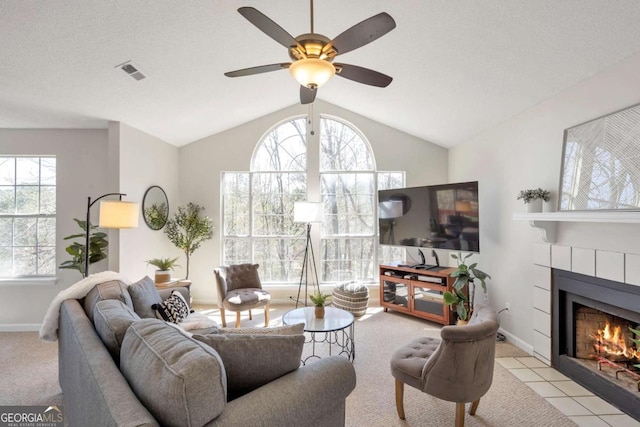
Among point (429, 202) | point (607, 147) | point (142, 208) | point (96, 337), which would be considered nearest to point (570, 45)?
point (607, 147)

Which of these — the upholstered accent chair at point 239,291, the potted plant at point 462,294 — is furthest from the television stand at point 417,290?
the upholstered accent chair at point 239,291

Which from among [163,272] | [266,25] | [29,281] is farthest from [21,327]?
[266,25]

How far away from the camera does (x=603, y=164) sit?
2.48 meters

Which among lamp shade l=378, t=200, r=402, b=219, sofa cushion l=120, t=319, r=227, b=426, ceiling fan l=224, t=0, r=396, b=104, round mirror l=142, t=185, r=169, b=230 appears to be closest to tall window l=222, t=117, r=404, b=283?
lamp shade l=378, t=200, r=402, b=219

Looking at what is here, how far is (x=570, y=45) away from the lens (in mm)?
2377

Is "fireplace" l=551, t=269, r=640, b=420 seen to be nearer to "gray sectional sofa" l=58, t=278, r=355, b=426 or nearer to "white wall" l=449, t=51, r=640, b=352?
"white wall" l=449, t=51, r=640, b=352

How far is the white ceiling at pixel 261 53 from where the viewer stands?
2.26 m

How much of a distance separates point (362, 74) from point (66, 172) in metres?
4.19

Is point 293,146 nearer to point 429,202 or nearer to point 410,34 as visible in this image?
point 429,202

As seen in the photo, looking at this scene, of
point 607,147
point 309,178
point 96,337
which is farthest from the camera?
point 309,178

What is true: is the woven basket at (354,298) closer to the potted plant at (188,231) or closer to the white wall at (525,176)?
the white wall at (525,176)

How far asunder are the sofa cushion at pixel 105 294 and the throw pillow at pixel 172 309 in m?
0.32

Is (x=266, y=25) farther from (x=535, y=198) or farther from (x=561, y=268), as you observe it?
(x=561, y=268)

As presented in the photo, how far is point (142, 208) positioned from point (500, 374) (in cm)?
455
